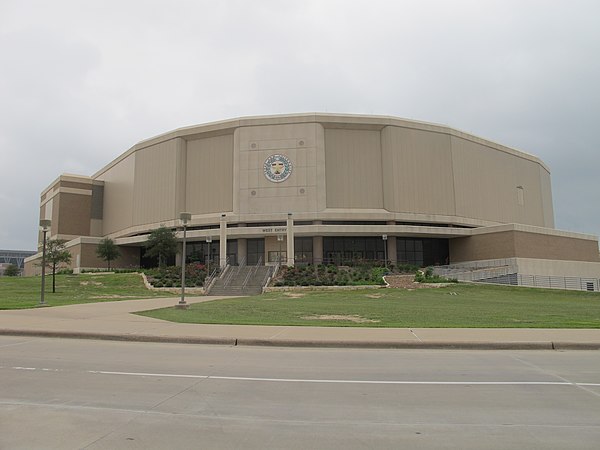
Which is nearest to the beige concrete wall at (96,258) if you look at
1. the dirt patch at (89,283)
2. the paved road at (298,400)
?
the dirt patch at (89,283)

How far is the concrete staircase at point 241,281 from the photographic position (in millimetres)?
40938

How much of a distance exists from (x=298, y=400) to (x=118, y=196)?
72631mm

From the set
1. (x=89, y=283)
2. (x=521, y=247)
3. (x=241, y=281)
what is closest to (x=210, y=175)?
(x=241, y=281)

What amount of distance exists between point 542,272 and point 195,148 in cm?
4243

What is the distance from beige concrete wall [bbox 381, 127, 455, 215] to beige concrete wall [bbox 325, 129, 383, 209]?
98 centimetres

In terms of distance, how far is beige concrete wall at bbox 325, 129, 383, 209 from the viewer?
197 ft

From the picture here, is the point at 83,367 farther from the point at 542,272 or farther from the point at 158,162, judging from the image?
the point at 158,162

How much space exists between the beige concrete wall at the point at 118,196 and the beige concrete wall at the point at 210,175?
10707mm

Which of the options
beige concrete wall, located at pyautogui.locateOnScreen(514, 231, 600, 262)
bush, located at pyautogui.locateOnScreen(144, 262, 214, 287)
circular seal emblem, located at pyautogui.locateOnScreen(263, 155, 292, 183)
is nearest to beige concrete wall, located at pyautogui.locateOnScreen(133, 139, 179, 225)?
circular seal emblem, located at pyautogui.locateOnScreen(263, 155, 292, 183)

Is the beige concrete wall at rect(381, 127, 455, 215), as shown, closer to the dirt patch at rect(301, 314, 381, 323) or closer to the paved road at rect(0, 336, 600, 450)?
the dirt patch at rect(301, 314, 381, 323)

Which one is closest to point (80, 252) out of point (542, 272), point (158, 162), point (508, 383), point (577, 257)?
point (158, 162)

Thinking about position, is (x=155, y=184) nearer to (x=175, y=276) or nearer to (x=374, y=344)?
(x=175, y=276)

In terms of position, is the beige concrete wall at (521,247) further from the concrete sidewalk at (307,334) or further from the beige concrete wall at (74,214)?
the beige concrete wall at (74,214)

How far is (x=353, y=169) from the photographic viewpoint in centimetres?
6078
